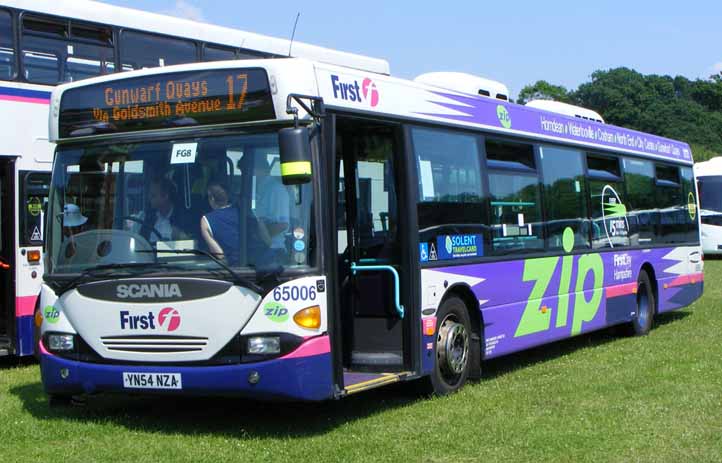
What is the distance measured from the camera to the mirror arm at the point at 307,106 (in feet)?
27.0

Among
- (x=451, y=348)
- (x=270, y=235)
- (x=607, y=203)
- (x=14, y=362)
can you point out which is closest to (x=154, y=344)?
(x=270, y=235)

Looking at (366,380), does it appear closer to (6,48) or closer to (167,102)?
(167,102)

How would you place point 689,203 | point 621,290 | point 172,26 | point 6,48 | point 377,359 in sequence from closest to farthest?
1. point 377,359
2. point 6,48
3. point 172,26
4. point 621,290
5. point 689,203

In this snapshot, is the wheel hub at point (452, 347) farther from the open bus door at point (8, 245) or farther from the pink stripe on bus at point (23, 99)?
the pink stripe on bus at point (23, 99)

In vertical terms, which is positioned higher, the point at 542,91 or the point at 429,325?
the point at 542,91

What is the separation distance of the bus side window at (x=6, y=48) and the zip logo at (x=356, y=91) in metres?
5.40

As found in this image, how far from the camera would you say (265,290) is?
8234mm

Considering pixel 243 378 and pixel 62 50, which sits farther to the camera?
pixel 62 50

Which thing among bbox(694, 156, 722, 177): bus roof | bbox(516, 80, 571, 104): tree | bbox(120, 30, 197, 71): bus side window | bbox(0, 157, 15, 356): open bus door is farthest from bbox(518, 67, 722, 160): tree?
bbox(0, 157, 15, 356): open bus door

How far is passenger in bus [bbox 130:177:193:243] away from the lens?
8609 mm

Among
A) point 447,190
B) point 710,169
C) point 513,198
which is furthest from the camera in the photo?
point 710,169

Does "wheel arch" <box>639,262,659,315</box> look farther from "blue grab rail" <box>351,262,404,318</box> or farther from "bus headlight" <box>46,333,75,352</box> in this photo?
"bus headlight" <box>46,333,75,352</box>

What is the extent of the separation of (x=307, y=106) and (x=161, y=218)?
4.82ft

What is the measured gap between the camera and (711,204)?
38844 mm
